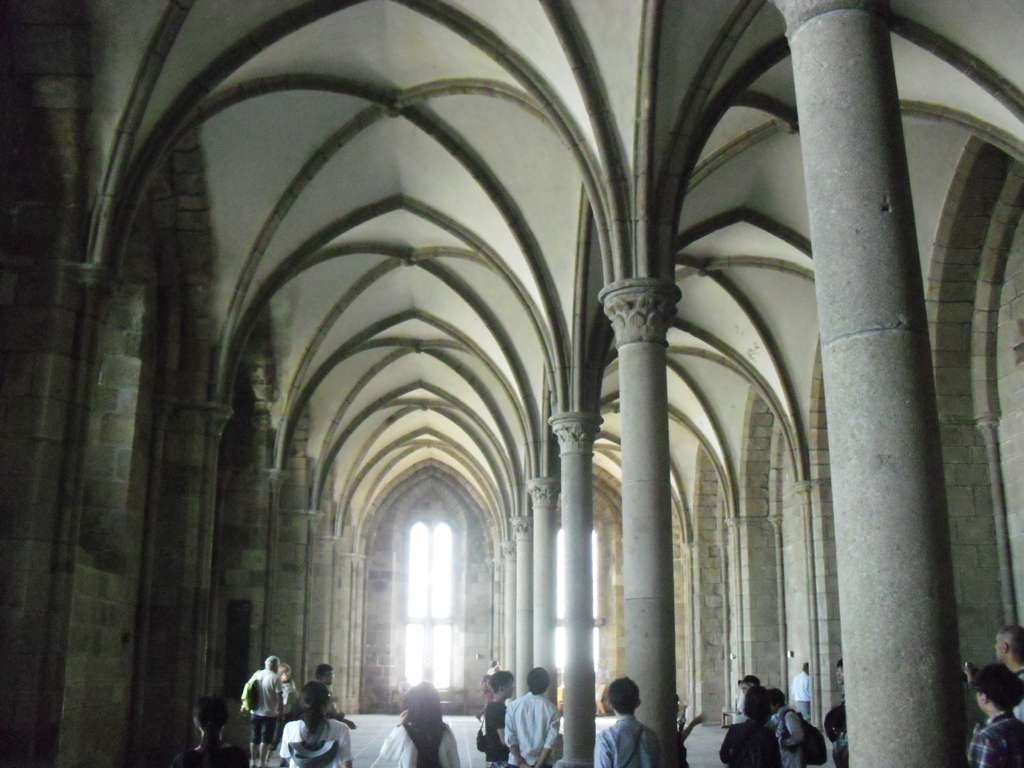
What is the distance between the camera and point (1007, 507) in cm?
1370

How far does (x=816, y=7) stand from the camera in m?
5.15

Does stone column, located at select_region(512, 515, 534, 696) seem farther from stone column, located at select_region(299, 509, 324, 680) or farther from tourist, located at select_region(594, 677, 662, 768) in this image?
tourist, located at select_region(594, 677, 662, 768)

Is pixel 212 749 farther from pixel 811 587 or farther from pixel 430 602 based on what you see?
pixel 430 602

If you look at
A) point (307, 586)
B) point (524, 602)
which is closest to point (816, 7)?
point (524, 602)

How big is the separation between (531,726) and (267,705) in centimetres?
674

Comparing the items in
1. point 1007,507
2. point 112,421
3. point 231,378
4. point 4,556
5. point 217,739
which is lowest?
point 217,739

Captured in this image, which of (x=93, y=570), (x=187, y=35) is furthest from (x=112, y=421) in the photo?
(x=187, y=35)

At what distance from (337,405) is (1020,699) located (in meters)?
20.3

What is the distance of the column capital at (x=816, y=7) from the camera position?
16.7ft

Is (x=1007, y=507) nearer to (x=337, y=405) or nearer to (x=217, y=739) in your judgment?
(x=217, y=739)

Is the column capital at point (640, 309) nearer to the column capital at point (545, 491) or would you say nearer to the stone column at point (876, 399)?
the stone column at point (876, 399)

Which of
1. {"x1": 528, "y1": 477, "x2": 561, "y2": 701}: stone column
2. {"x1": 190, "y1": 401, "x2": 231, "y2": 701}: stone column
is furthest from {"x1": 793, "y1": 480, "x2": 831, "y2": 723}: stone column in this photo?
{"x1": 190, "y1": 401, "x2": 231, "y2": 701}: stone column

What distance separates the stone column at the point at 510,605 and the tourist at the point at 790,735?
18422mm

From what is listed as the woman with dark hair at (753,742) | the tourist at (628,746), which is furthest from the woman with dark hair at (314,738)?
the woman with dark hair at (753,742)
